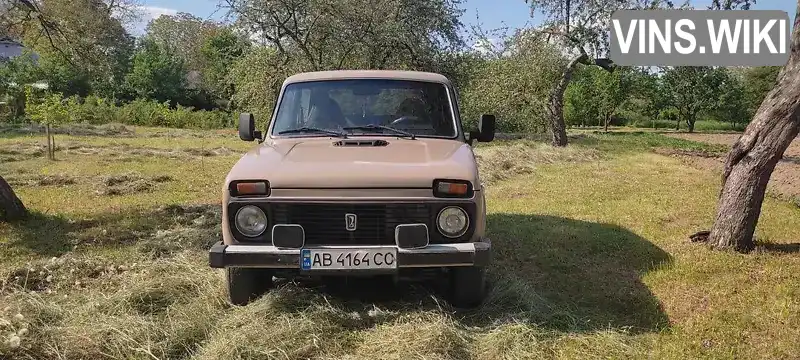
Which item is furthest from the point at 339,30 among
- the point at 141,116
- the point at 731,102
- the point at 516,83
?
the point at 731,102

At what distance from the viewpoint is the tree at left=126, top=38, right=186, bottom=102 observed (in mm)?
40781

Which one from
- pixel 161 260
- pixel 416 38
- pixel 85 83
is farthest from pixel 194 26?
pixel 161 260

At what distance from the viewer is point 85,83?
39094mm

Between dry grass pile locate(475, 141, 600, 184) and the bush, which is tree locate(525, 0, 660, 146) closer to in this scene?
dry grass pile locate(475, 141, 600, 184)

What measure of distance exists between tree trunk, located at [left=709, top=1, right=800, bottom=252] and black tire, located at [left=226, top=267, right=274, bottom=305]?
4.49m

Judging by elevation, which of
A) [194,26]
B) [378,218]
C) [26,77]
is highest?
[194,26]

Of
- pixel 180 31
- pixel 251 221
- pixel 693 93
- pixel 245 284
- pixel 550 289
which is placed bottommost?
pixel 550 289

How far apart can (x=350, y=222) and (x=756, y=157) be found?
4.17m

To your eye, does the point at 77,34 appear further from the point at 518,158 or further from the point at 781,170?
the point at 781,170

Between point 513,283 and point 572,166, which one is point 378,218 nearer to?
point 513,283

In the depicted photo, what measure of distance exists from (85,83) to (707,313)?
137 ft

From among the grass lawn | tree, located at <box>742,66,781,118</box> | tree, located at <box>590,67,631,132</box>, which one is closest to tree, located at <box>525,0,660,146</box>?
the grass lawn

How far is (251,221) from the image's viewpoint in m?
3.92

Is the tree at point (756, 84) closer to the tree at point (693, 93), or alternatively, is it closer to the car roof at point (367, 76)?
the tree at point (693, 93)
